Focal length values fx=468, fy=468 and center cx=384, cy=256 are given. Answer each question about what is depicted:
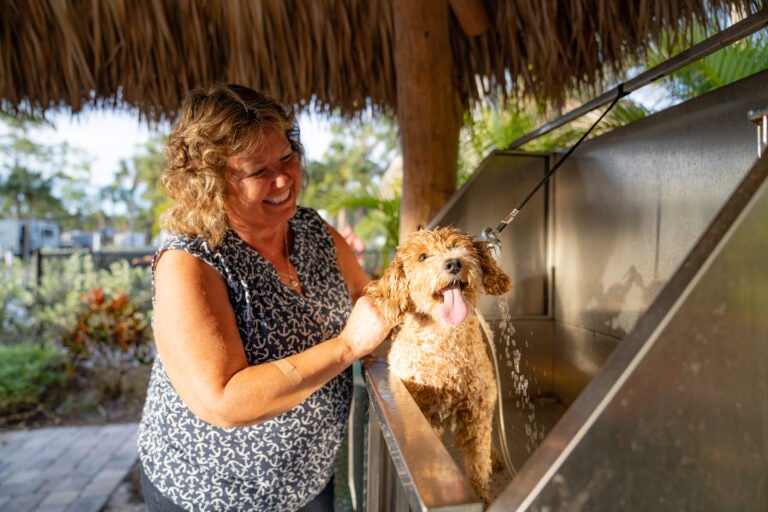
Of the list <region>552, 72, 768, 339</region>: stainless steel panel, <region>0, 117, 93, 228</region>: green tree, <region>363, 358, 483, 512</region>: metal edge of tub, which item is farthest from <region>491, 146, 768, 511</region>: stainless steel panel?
<region>0, 117, 93, 228</region>: green tree

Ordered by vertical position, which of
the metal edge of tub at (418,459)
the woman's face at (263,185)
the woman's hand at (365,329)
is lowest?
the metal edge of tub at (418,459)

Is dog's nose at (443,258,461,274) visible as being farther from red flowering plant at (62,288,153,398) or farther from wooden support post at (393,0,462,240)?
red flowering plant at (62,288,153,398)

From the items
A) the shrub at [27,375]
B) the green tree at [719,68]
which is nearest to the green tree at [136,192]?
the shrub at [27,375]

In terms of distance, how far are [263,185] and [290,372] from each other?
0.58 meters

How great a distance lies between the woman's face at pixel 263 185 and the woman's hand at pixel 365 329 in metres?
0.43

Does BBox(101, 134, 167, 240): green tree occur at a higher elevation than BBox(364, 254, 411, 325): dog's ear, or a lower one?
higher

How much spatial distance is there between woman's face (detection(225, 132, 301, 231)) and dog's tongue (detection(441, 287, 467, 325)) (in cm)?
59

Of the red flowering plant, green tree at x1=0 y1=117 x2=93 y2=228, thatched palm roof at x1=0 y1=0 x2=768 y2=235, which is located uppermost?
green tree at x1=0 y1=117 x2=93 y2=228

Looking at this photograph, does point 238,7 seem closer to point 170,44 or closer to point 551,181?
point 170,44

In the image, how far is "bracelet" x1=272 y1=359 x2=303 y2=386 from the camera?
112cm

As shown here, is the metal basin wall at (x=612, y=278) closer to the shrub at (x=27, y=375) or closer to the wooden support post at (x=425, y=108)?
the wooden support post at (x=425, y=108)

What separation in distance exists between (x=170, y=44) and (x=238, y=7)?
0.54 metres

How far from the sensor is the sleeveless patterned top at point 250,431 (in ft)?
4.37

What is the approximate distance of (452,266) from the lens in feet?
3.96
